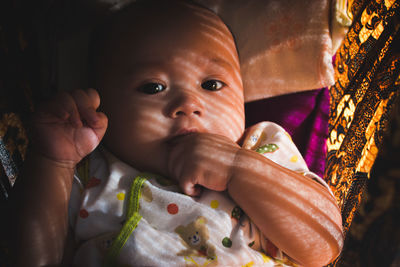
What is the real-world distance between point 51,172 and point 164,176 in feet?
0.86

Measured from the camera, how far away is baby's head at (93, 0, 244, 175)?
78 centimetres

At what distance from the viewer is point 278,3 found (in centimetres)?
99

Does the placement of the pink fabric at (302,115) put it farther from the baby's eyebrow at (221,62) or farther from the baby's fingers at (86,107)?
the baby's fingers at (86,107)

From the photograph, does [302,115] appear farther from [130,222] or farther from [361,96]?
[130,222]

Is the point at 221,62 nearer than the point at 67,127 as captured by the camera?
No

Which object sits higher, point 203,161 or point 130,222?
point 203,161

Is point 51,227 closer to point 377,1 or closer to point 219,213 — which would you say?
point 219,213

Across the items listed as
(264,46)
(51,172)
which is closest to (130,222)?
(51,172)

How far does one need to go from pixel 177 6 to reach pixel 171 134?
1.30 ft

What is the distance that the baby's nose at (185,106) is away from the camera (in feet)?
2.47

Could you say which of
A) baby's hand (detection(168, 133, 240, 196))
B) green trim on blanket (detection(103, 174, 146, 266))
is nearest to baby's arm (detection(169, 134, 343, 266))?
baby's hand (detection(168, 133, 240, 196))

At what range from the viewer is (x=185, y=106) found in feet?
2.46

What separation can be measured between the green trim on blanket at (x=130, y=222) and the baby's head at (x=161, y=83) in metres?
0.07

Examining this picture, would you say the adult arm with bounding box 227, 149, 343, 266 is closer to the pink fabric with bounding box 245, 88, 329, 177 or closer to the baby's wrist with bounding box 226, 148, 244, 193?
→ the baby's wrist with bounding box 226, 148, 244, 193
